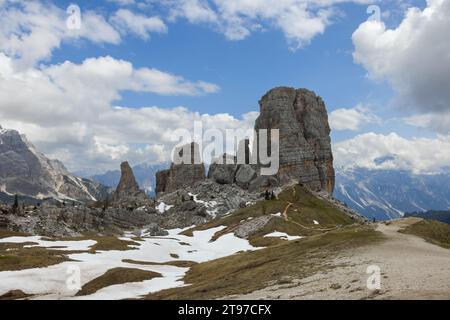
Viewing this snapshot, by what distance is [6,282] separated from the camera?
61.3 meters

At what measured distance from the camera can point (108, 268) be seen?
73688 mm

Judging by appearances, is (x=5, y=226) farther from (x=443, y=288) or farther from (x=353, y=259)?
(x=443, y=288)

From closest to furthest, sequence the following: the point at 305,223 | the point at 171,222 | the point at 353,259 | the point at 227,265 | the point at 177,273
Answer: the point at 353,259
the point at 227,265
the point at 177,273
the point at 305,223
the point at 171,222

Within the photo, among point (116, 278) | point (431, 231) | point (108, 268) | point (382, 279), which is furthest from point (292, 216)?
point (382, 279)

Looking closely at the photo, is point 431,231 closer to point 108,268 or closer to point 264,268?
point 264,268

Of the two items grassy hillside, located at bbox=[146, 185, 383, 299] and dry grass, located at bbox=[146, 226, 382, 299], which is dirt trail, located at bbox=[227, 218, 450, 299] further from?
dry grass, located at bbox=[146, 226, 382, 299]

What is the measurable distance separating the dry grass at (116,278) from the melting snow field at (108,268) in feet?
3.69

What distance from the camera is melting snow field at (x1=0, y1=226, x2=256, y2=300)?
2403 inches

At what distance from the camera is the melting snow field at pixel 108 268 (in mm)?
61031

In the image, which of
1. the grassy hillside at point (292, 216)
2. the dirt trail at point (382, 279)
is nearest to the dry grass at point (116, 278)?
the dirt trail at point (382, 279)

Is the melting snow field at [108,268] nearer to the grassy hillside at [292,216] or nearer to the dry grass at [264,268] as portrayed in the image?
the dry grass at [264,268]

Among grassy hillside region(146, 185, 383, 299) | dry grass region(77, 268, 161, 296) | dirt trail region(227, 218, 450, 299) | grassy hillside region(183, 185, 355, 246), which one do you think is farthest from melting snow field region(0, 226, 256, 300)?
dirt trail region(227, 218, 450, 299)
